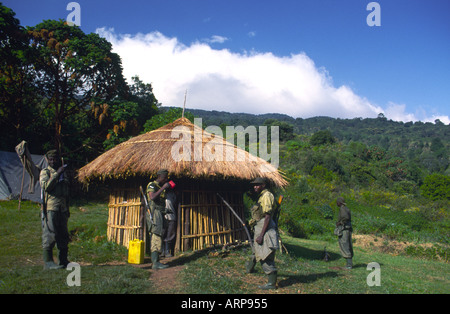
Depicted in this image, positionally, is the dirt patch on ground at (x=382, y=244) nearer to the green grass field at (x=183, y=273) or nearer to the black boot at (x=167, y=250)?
the green grass field at (x=183, y=273)

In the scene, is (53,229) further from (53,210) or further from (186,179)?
(186,179)

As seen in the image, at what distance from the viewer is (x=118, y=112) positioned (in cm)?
1836

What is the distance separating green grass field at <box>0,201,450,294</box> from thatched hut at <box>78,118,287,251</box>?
0.58 metres

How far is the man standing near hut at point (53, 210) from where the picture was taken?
5.36m

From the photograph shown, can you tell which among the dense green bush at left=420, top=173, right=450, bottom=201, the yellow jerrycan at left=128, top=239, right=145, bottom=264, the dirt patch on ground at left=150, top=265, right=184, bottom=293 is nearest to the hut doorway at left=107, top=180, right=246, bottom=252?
the yellow jerrycan at left=128, top=239, right=145, bottom=264

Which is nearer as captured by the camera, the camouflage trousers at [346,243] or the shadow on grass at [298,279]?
the shadow on grass at [298,279]

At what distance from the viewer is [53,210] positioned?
212 inches

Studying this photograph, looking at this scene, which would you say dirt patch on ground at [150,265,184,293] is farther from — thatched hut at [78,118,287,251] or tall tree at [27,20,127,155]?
tall tree at [27,20,127,155]

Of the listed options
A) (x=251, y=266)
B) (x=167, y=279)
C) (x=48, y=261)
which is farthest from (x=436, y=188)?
(x=48, y=261)

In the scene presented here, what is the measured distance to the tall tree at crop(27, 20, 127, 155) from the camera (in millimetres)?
16969

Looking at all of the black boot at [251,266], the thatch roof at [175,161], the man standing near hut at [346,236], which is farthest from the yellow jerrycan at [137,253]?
the man standing near hut at [346,236]

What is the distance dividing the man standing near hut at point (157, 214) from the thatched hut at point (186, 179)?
84 cm
